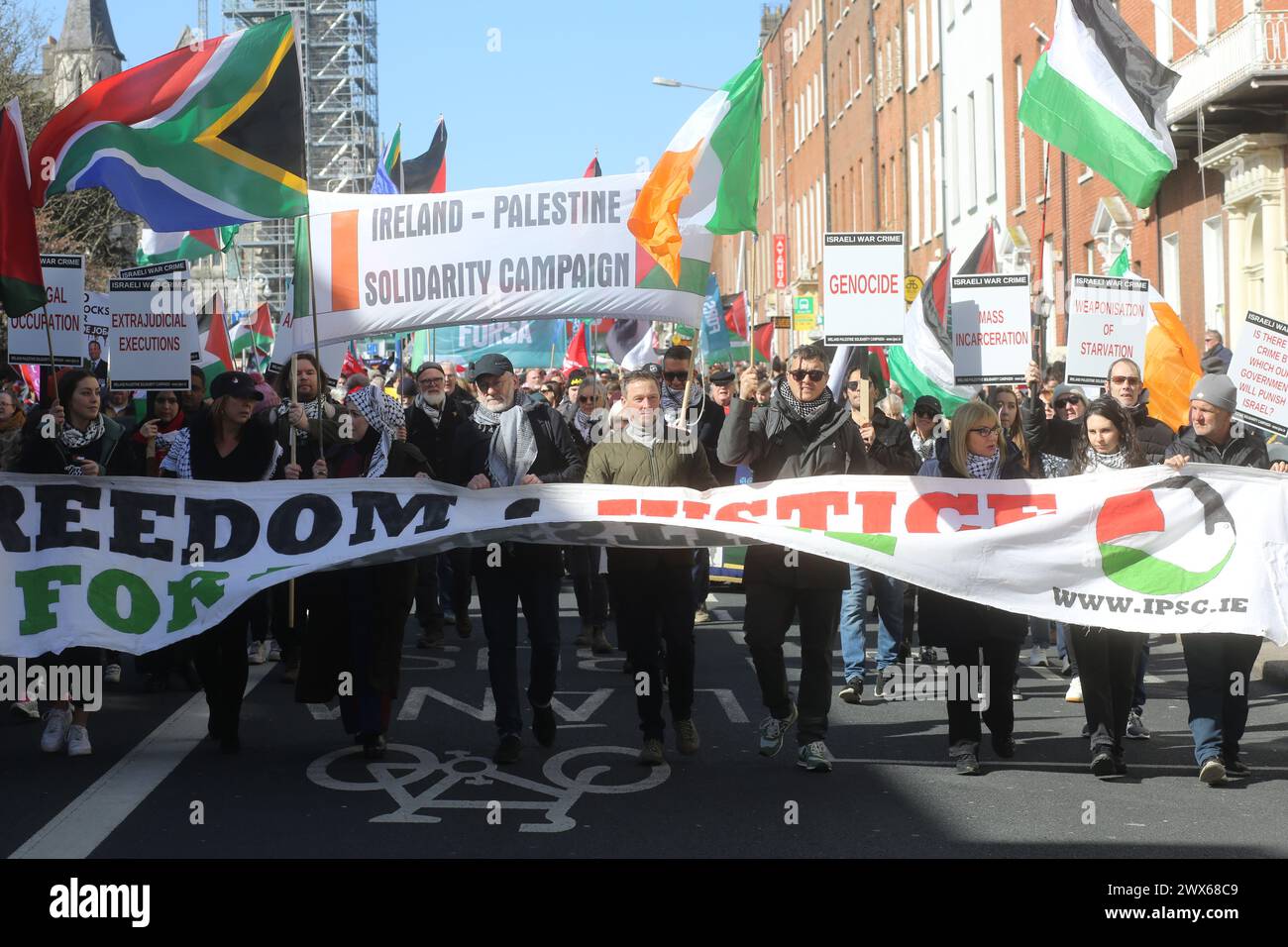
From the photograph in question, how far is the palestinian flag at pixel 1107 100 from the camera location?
467 inches

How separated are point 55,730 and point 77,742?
0.17 m

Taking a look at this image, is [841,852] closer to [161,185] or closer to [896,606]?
[896,606]

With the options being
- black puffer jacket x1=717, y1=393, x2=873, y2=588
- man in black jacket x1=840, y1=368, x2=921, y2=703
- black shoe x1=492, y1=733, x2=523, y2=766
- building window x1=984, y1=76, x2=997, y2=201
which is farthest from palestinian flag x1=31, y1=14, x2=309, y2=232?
building window x1=984, y1=76, x2=997, y2=201

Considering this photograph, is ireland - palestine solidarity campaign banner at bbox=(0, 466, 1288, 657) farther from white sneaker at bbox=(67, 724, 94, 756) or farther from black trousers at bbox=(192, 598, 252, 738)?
white sneaker at bbox=(67, 724, 94, 756)

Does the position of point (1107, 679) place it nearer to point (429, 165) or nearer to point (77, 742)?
point (77, 742)

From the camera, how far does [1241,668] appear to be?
27.9 feet

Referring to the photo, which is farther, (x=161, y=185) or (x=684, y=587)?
(x=161, y=185)

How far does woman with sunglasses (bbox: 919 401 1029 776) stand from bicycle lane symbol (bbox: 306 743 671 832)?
1.52 m

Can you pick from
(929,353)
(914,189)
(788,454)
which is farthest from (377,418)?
(914,189)

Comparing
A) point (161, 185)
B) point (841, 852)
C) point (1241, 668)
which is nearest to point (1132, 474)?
point (1241, 668)

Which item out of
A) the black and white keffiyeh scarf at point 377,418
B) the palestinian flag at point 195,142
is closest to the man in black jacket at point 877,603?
the black and white keffiyeh scarf at point 377,418

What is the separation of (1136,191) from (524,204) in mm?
4040

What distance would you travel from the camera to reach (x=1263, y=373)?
927 cm

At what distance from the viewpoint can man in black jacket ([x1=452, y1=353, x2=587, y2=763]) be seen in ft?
28.9
